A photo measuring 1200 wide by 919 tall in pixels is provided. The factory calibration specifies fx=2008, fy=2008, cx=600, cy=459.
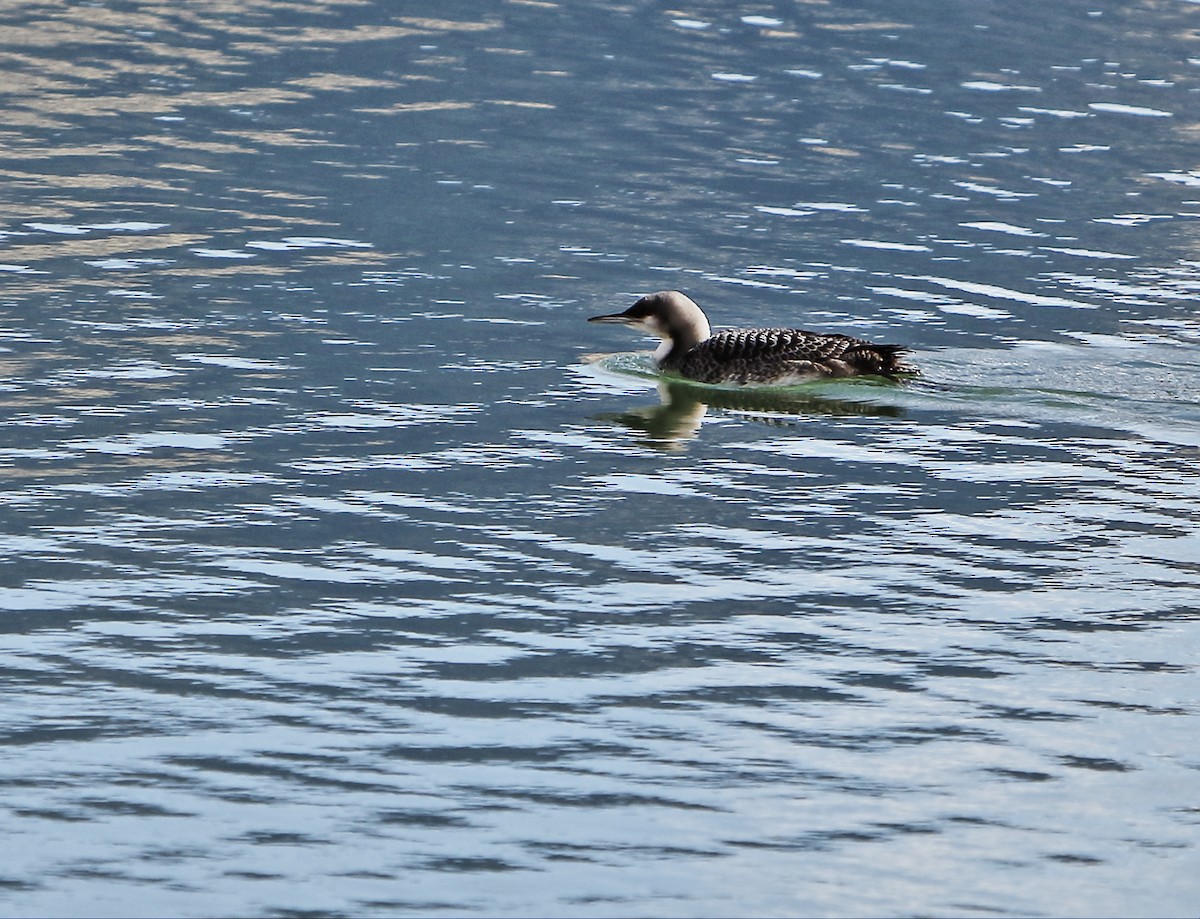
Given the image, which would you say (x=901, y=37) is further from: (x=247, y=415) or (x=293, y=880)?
(x=293, y=880)

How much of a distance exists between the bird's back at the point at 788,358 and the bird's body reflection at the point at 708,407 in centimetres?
14

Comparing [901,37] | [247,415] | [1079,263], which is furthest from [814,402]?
[901,37]

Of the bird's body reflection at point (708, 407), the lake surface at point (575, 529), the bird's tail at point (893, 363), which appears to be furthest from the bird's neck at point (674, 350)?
the bird's tail at point (893, 363)

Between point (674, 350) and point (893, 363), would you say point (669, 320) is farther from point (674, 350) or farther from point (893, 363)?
point (893, 363)

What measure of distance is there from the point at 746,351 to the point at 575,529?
186 inches

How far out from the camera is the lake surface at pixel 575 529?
9.13 meters

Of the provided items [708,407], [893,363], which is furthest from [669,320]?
[893,363]

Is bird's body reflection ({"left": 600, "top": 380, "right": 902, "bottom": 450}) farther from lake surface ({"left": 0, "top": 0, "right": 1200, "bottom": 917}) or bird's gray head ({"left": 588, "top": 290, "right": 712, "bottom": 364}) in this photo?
bird's gray head ({"left": 588, "top": 290, "right": 712, "bottom": 364})

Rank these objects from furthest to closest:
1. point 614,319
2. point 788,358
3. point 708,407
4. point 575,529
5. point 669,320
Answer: point 614,319
point 669,320
point 708,407
point 788,358
point 575,529

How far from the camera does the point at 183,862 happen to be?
28.7ft

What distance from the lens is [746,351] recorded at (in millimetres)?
17859

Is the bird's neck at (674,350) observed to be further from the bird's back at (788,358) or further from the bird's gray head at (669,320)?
the bird's back at (788,358)

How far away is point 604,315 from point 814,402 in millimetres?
3000

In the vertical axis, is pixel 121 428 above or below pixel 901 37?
below
